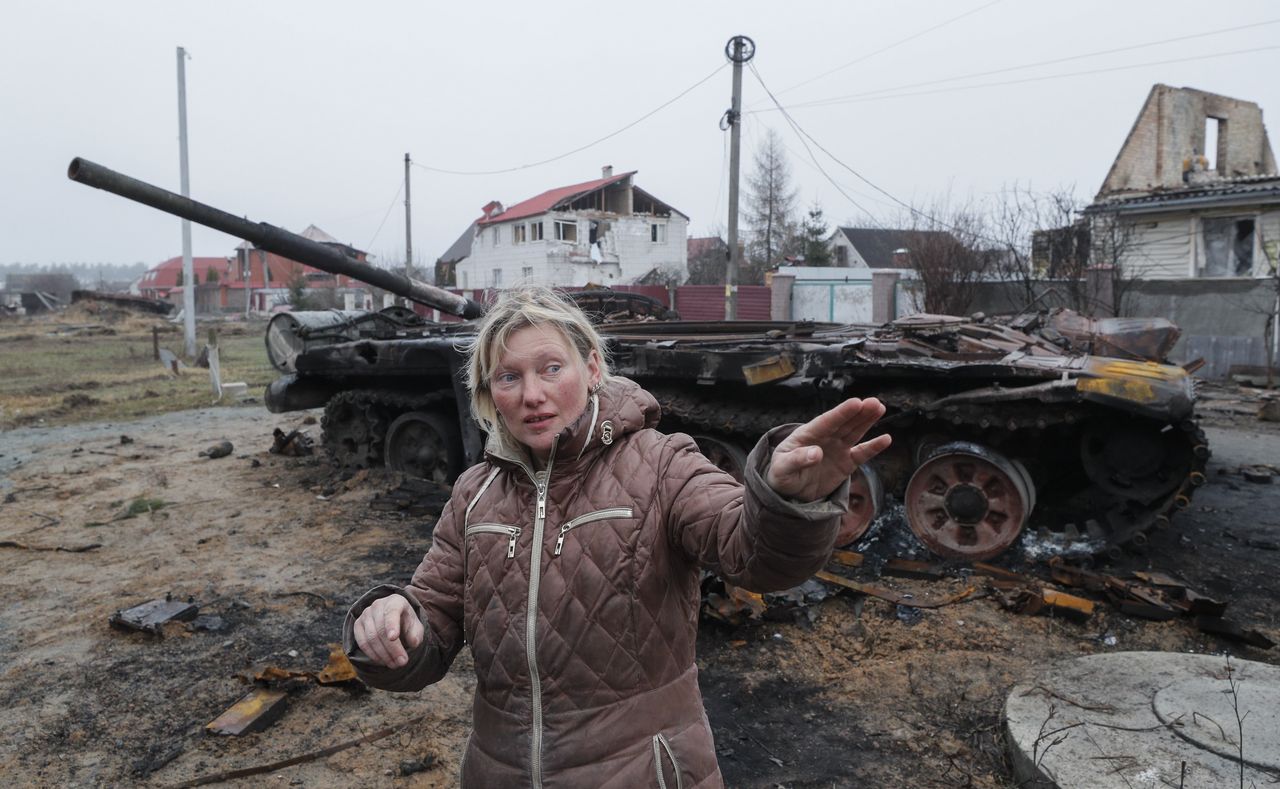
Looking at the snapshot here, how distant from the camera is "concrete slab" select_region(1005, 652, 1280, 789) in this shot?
3.17 metres

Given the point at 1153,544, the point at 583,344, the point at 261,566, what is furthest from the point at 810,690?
the point at 261,566

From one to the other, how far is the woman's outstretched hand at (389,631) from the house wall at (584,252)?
34.7 metres

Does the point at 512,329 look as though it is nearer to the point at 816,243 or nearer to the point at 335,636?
the point at 335,636

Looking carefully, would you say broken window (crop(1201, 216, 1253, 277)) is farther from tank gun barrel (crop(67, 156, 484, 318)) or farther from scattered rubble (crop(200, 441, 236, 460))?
scattered rubble (crop(200, 441, 236, 460))

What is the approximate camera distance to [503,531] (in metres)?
1.87

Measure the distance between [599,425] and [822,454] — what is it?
1.87 feet

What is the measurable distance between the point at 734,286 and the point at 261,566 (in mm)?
11612

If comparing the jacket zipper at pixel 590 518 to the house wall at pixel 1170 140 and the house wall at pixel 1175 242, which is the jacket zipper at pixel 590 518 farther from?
the house wall at pixel 1170 140

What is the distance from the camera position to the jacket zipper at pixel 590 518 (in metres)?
1.80

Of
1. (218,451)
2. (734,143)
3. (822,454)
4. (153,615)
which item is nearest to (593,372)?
(822,454)

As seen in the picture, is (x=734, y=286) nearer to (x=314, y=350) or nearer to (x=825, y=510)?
(x=314, y=350)

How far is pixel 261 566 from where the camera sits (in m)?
6.50

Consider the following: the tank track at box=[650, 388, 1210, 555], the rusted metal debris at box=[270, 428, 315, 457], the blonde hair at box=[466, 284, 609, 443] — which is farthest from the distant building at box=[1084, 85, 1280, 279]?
the blonde hair at box=[466, 284, 609, 443]

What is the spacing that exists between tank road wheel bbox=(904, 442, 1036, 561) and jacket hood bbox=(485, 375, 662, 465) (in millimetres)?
5011
